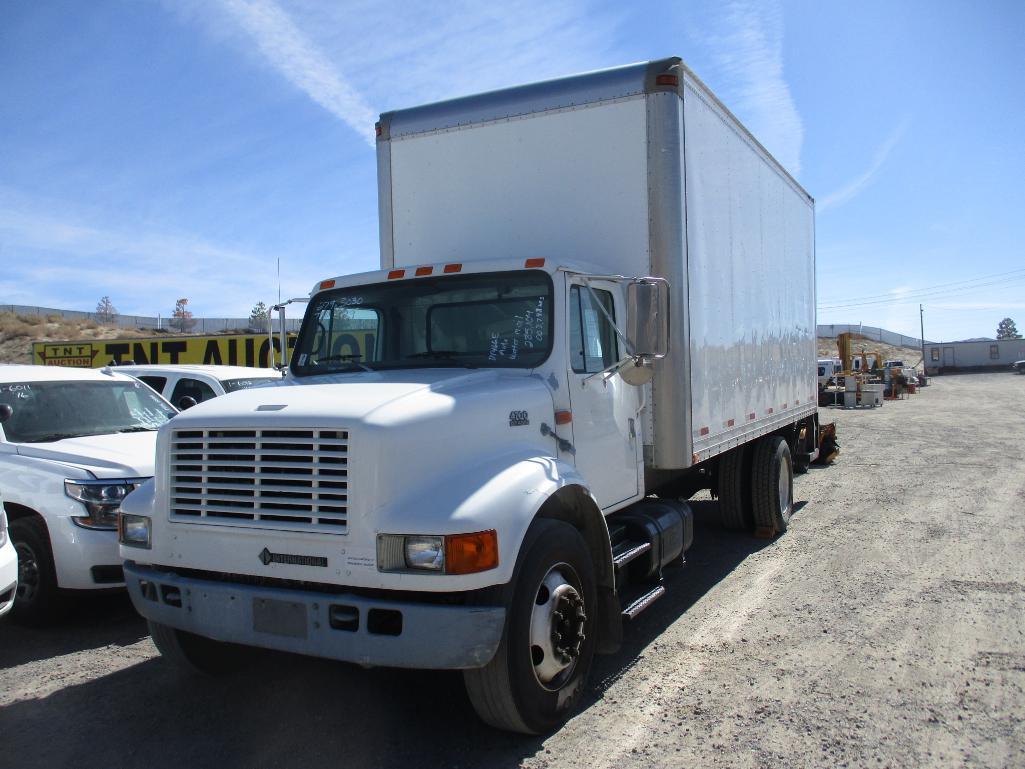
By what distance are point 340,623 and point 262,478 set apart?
78cm

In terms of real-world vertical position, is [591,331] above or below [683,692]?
above

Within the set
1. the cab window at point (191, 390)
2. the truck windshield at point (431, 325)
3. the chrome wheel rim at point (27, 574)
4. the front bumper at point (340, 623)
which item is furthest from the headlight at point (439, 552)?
the cab window at point (191, 390)

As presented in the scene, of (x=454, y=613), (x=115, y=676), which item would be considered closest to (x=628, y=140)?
(x=454, y=613)

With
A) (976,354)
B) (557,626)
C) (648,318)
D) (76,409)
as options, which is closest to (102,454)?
(76,409)

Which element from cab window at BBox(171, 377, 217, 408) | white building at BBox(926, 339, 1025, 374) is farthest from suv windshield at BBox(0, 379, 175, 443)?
Answer: white building at BBox(926, 339, 1025, 374)

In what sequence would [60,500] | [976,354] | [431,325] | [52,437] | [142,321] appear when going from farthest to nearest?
[976,354] < [142,321] < [52,437] < [60,500] < [431,325]

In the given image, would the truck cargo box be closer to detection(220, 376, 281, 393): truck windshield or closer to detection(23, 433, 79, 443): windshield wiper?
detection(23, 433, 79, 443): windshield wiper

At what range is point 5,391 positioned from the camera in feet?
21.9

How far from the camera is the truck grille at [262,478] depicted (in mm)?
3643

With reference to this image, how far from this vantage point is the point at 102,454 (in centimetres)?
604

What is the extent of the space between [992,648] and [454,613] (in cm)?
374

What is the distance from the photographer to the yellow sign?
22109 mm

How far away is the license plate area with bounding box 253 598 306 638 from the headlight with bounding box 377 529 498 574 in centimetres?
48

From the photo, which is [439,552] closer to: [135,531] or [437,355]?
[437,355]
